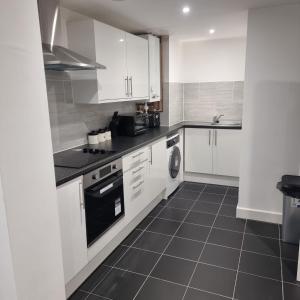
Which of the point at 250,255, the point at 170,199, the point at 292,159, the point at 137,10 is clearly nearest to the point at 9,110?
the point at 137,10

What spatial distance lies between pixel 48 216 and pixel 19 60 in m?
0.75

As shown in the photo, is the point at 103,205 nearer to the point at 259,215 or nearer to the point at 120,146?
the point at 120,146

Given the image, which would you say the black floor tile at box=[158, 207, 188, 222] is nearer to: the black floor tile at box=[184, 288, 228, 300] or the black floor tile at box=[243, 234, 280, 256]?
the black floor tile at box=[243, 234, 280, 256]

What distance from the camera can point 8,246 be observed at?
118 centimetres

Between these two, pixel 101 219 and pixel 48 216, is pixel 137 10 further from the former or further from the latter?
pixel 48 216

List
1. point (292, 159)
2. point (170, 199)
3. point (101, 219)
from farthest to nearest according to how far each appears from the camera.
→ point (170, 199) < point (292, 159) < point (101, 219)

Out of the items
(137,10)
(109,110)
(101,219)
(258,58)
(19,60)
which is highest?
(137,10)

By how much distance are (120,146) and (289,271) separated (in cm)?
181

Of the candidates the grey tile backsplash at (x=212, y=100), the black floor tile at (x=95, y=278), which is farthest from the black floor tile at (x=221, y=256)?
the grey tile backsplash at (x=212, y=100)

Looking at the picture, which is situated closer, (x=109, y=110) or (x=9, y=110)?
(x=9, y=110)

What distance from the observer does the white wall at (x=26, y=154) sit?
113 cm

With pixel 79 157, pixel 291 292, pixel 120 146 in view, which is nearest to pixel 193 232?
pixel 291 292

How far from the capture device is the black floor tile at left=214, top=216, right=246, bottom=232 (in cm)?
296

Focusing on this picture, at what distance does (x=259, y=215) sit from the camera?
3.11 meters
